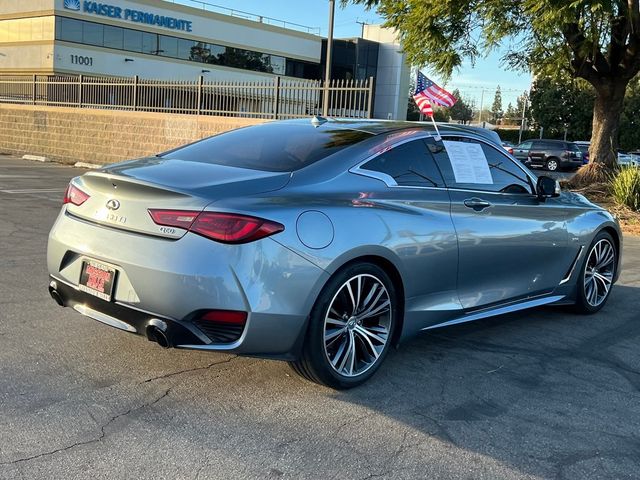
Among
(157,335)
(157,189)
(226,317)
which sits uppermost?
(157,189)

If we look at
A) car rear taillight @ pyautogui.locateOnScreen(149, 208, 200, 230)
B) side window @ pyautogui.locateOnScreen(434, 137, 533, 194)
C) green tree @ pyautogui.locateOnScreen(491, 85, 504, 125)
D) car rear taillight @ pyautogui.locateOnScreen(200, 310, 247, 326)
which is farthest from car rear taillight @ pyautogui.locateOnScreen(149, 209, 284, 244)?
green tree @ pyautogui.locateOnScreen(491, 85, 504, 125)

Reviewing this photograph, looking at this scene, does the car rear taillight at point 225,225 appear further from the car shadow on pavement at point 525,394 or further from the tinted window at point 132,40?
the tinted window at point 132,40

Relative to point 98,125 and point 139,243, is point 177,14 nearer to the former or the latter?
point 98,125

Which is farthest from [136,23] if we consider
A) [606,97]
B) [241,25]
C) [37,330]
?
[37,330]

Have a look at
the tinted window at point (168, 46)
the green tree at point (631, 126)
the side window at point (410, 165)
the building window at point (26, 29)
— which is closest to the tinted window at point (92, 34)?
the building window at point (26, 29)

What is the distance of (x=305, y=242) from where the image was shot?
11.3 ft

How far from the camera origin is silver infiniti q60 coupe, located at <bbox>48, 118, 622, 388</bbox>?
10.9 ft

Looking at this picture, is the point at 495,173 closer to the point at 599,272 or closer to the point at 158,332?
the point at 599,272

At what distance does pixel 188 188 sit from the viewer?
3.47 metres

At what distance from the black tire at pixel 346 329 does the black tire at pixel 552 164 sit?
31544mm

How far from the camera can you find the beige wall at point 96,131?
17.0 metres

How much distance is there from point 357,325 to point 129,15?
48.5 metres

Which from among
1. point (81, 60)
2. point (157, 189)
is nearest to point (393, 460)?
point (157, 189)

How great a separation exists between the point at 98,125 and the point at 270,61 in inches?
1565
